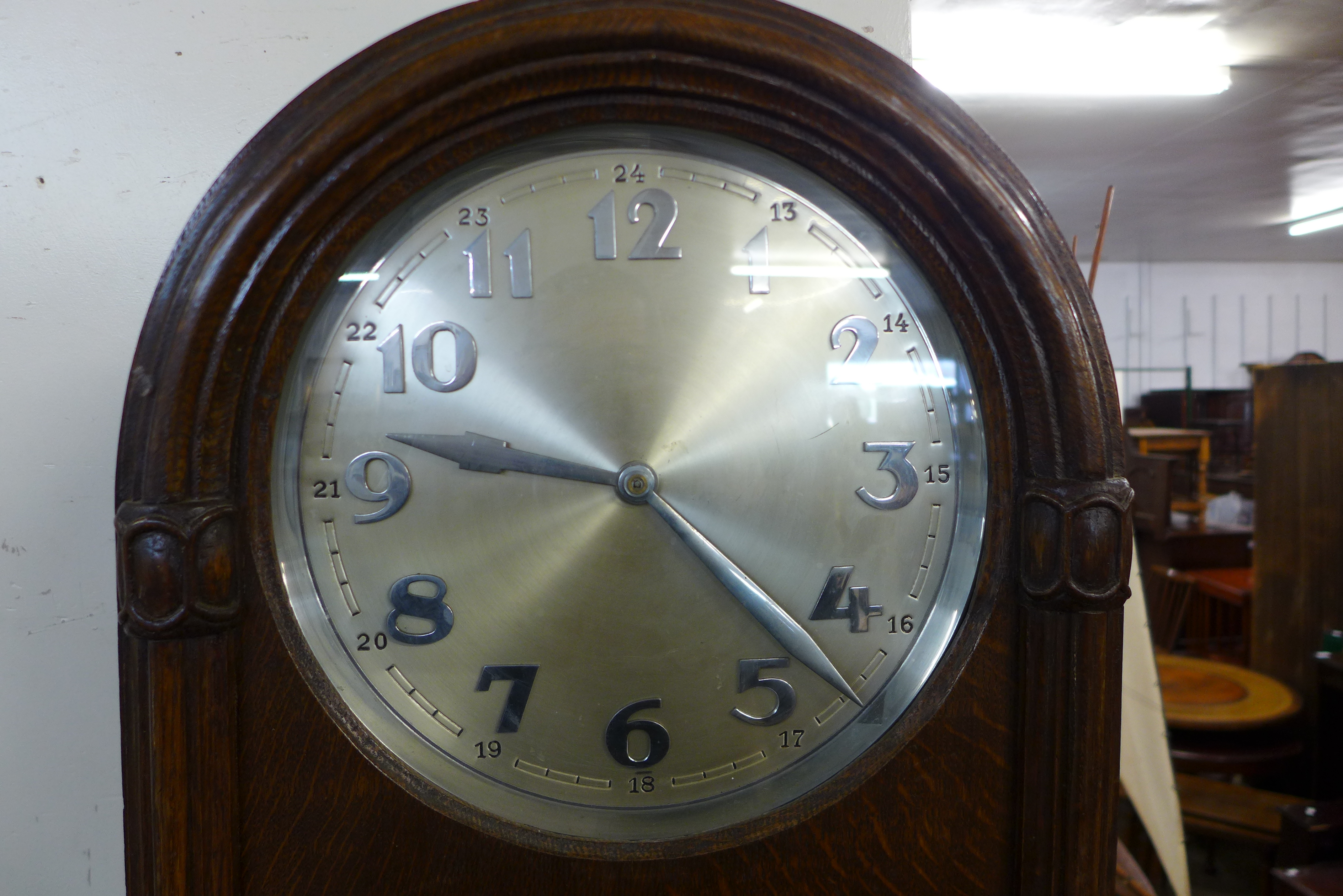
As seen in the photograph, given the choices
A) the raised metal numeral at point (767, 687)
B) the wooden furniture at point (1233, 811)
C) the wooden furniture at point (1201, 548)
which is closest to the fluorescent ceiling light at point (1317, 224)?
the wooden furniture at point (1201, 548)

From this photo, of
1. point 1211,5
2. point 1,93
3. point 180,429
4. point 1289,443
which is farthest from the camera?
point 1211,5

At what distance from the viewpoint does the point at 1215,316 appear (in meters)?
8.95

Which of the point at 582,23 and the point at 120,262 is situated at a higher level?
the point at 582,23

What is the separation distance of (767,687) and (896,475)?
162 mm

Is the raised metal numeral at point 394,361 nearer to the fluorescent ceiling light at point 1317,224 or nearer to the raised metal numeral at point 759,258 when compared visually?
the raised metal numeral at point 759,258

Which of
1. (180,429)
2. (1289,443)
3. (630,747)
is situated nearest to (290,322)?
(180,429)

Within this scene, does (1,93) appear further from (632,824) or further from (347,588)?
(632,824)

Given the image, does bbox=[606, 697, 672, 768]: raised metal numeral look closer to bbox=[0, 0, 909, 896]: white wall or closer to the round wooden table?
bbox=[0, 0, 909, 896]: white wall

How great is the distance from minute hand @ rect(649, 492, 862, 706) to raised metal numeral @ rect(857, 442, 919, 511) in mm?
93

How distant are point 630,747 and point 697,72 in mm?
421

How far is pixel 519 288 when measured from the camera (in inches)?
21.3

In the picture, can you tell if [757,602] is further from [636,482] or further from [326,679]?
[326,679]

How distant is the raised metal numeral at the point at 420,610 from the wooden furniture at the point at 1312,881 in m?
1.42

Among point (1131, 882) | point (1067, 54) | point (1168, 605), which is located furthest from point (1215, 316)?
point (1131, 882)
